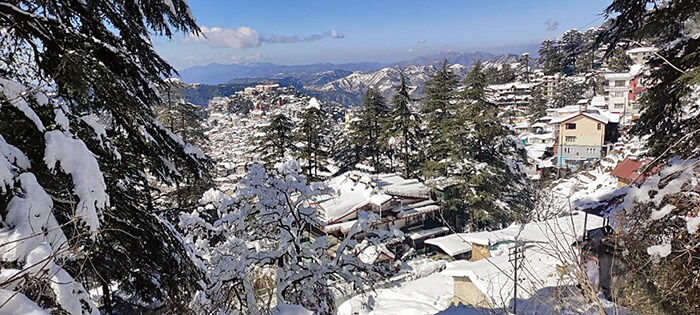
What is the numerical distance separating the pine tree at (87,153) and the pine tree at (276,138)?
627 inches

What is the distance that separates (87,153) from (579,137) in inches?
1502

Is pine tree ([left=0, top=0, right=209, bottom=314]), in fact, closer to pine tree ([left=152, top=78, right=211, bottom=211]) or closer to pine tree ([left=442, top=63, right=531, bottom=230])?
pine tree ([left=152, top=78, right=211, bottom=211])

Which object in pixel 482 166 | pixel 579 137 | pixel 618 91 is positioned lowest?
pixel 579 137

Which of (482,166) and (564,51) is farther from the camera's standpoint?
(564,51)

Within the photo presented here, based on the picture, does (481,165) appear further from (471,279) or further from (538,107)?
(538,107)

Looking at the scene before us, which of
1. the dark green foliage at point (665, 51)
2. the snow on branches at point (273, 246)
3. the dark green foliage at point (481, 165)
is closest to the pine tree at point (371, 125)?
the dark green foliage at point (481, 165)

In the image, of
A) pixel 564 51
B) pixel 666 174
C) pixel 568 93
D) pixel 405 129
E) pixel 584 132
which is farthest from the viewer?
pixel 564 51

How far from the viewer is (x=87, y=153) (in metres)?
1.94

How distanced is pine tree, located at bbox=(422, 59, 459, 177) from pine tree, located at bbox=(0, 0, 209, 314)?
17.6 meters

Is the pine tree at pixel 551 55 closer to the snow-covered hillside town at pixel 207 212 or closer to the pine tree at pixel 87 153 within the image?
the snow-covered hillside town at pixel 207 212

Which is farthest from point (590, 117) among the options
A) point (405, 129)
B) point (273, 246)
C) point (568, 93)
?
point (273, 246)

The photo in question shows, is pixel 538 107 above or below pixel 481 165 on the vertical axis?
below

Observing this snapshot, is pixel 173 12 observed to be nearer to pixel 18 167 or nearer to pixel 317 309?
pixel 18 167

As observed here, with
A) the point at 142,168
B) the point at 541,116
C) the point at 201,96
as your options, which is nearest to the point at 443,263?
the point at 142,168
